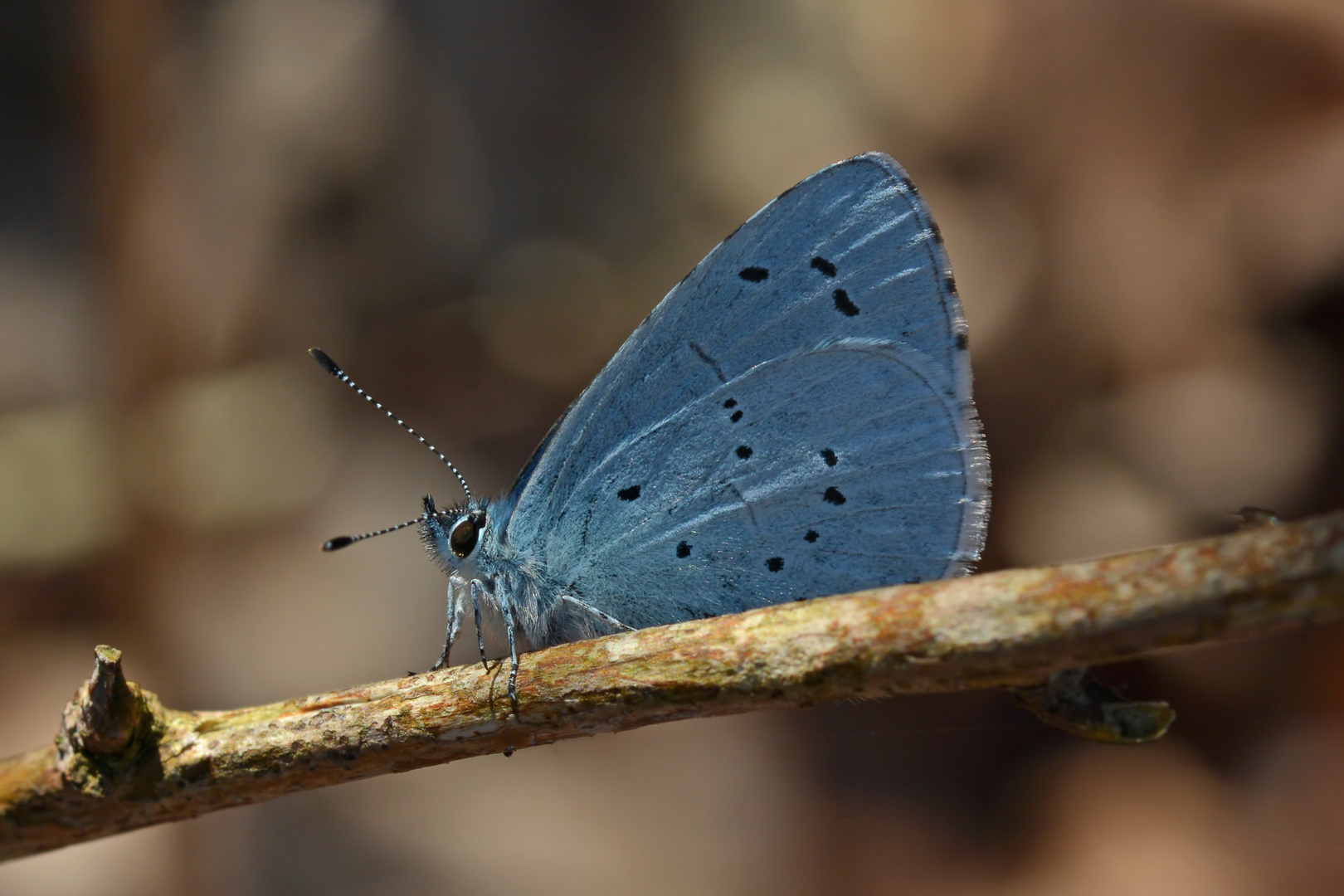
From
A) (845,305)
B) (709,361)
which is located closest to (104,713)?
(709,361)

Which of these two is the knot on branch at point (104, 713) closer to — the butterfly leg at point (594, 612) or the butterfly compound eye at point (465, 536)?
the butterfly compound eye at point (465, 536)

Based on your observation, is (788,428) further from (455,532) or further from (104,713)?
(104,713)

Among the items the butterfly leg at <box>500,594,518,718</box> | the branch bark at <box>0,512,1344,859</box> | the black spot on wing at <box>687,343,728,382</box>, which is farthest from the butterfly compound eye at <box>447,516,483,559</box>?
the black spot on wing at <box>687,343,728,382</box>

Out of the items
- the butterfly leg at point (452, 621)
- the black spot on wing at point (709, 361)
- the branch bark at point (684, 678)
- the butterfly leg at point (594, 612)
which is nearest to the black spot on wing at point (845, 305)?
the black spot on wing at point (709, 361)

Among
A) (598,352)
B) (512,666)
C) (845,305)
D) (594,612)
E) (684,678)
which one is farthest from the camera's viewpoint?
(598,352)

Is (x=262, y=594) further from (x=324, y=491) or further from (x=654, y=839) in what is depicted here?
(x=654, y=839)

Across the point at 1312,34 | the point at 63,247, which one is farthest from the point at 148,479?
the point at 1312,34
